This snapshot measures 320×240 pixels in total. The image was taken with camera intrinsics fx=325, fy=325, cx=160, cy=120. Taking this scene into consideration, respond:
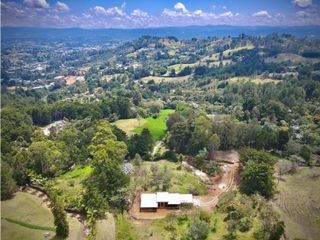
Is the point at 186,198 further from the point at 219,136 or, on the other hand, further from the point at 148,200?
the point at 219,136

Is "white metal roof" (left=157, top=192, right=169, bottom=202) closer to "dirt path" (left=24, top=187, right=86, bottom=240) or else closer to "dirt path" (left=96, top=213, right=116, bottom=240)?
"dirt path" (left=96, top=213, right=116, bottom=240)

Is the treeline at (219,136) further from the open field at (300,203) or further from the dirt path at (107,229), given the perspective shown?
the dirt path at (107,229)

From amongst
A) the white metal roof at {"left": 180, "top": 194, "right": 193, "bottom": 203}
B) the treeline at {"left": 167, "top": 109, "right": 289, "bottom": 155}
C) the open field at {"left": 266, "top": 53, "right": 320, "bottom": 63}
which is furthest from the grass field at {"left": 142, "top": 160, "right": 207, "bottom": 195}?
the open field at {"left": 266, "top": 53, "right": 320, "bottom": 63}

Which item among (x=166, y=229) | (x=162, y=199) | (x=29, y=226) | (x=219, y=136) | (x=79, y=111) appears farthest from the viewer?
(x=79, y=111)

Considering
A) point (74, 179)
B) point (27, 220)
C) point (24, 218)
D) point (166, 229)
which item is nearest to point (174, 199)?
point (166, 229)

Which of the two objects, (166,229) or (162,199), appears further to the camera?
(162,199)
